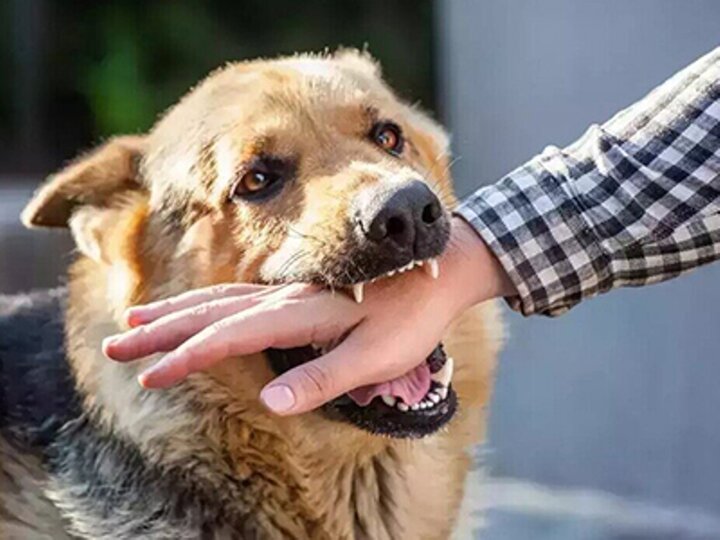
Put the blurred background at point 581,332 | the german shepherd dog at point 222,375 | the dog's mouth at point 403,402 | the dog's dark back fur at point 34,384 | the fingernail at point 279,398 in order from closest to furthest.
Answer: the fingernail at point 279,398 → the dog's mouth at point 403,402 → the german shepherd dog at point 222,375 → the dog's dark back fur at point 34,384 → the blurred background at point 581,332

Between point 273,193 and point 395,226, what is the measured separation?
0.45 meters

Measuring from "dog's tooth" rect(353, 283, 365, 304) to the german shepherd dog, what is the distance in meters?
0.31

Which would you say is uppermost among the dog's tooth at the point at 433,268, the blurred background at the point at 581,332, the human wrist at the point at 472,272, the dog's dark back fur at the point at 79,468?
the dog's tooth at the point at 433,268

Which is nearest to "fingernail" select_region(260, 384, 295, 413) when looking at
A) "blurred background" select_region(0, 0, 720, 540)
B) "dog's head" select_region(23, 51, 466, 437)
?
"dog's head" select_region(23, 51, 466, 437)

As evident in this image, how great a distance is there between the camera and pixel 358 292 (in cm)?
268

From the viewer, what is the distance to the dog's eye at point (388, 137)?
3.32m

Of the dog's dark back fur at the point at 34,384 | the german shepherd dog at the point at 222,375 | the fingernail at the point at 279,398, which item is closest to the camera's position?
the fingernail at the point at 279,398

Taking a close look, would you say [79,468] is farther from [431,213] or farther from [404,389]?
[431,213]

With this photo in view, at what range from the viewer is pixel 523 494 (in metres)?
5.39

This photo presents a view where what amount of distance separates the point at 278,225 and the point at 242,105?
0.30m

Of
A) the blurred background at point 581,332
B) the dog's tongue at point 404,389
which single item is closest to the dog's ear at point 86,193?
the dog's tongue at point 404,389

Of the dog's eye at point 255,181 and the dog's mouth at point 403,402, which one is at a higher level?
the dog's eye at point 255,181

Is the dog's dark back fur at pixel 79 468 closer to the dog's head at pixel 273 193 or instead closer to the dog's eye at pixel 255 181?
the dog's head at pixel 273 193

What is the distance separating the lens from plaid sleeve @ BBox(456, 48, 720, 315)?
2.64 m
